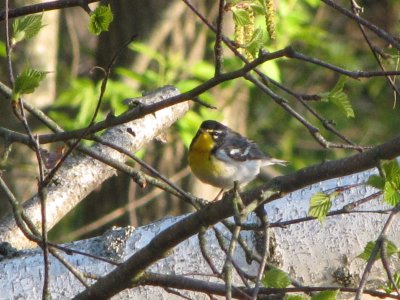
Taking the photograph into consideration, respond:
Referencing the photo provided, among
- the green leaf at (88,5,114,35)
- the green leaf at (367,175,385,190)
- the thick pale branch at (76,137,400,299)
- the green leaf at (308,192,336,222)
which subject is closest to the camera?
the thick pale branch at (76,137,400,299)

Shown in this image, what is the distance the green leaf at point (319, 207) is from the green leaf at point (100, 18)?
603 mm

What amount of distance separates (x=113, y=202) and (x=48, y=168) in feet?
14.8

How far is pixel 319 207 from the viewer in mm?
1902

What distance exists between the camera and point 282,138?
26.8ft

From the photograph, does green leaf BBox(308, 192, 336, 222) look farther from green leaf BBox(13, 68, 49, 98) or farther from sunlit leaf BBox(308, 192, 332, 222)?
green leaf BBox(13, 68, 49, 98)

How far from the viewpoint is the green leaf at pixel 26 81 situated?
175 centimetres

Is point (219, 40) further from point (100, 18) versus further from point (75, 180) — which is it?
point (75, 180)

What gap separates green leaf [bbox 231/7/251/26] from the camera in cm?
211

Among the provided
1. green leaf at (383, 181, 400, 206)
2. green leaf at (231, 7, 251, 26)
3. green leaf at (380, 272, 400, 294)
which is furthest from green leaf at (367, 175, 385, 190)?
green leaf at (231, 7, 251, 26)

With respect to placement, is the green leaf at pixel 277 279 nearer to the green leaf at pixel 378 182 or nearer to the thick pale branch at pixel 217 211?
the thick pale branch at pixel 217 211

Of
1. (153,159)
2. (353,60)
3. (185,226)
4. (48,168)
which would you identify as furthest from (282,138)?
(185,226)

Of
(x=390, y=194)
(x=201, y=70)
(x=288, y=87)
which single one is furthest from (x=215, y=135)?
(x=390, y=194)

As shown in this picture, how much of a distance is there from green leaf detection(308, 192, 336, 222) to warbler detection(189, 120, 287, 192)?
3.45 metres

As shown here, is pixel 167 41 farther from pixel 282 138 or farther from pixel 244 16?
pixel 244 16
